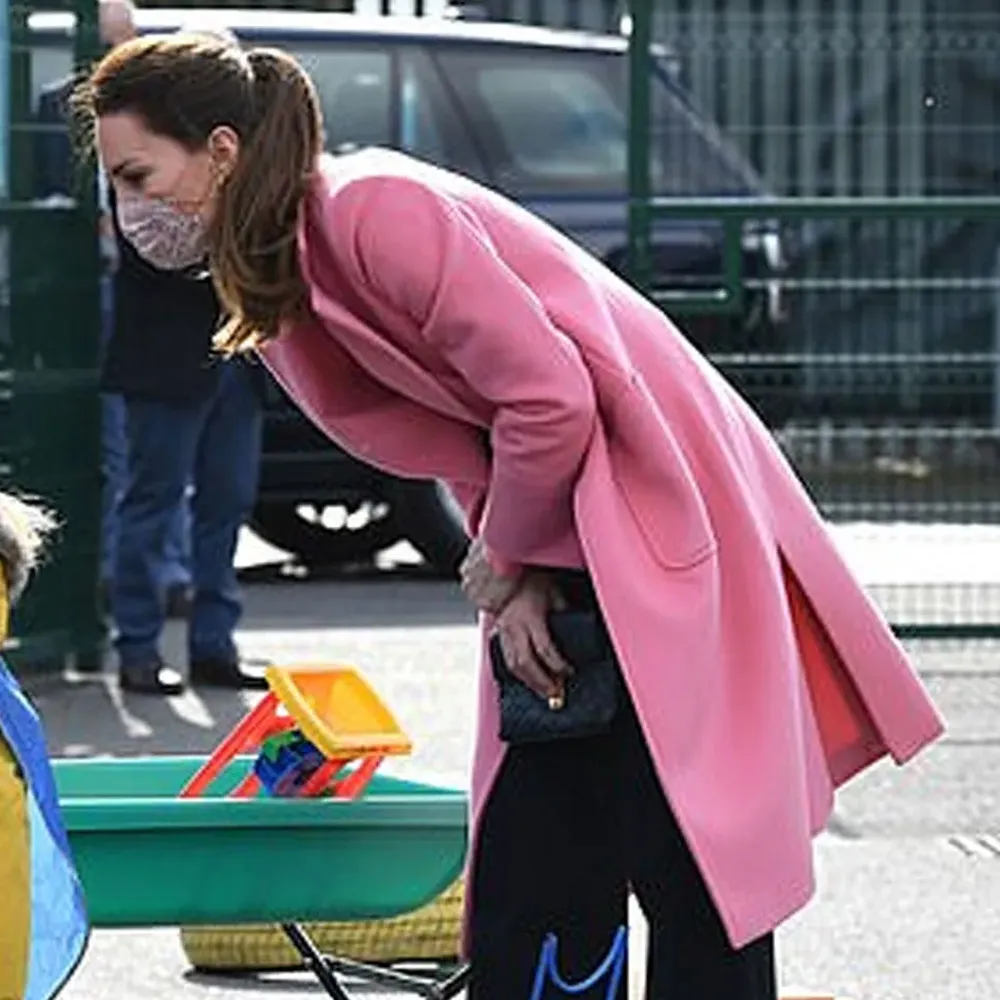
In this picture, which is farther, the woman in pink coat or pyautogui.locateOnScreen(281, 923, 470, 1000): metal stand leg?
pyautogui.locateOnScreen(281, 923, 470, 1000): metal stand leg

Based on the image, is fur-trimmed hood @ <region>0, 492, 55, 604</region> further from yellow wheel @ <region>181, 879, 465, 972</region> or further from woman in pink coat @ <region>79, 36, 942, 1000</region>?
yellow wheel @ <region>181, 879, 465, 972</region>

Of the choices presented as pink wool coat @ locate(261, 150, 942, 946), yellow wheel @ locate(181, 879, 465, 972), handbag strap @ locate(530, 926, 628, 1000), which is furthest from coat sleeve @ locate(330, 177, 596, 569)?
yellow wheel @ locate(181, 879, 465, 972)

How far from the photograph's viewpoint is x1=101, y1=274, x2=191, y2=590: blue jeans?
10.3 meters

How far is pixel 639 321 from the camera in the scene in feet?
15.7

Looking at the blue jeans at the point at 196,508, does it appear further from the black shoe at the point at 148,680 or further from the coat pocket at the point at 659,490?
the coat pocket at the point at 659,490

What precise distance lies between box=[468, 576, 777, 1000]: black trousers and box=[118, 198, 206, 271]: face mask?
0.77 meters

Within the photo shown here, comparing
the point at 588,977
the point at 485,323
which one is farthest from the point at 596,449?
the point at 588,977

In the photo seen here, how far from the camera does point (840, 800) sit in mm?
8812

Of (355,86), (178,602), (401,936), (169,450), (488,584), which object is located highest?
(488,584)

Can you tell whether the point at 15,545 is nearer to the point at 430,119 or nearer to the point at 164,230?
the point at 164,230

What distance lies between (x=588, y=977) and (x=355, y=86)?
832cm

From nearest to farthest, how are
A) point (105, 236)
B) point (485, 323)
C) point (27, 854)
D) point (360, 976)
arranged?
point (485, 323) → point (27, 854) → point (360, 976) → point (105, 236)

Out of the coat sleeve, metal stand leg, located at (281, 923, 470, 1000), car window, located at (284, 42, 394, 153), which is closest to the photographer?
the coat sleeve

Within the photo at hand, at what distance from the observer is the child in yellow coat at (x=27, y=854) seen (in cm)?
482
